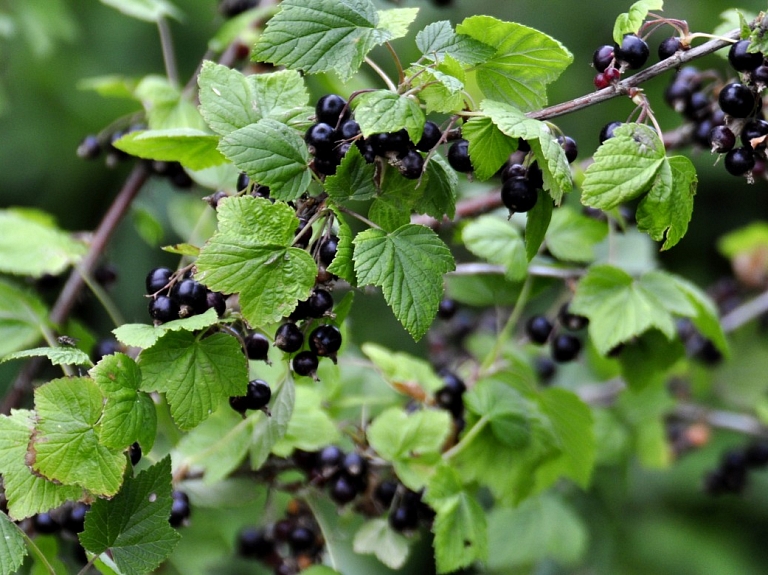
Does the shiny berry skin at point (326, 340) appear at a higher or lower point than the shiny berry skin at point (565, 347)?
higher

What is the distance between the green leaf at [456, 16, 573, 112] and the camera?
1.02 metres

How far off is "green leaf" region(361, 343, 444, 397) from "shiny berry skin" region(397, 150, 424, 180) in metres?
0.62

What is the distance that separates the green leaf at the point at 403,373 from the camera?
1.53 metres

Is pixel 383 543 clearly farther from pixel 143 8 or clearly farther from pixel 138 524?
pixel 143 8

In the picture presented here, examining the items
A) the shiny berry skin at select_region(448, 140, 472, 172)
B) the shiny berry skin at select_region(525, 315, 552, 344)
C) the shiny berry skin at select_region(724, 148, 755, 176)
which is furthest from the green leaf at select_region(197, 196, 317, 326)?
the shiny berry skin at select_region(525, 315, 552, 344)

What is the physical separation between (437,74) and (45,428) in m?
0.61

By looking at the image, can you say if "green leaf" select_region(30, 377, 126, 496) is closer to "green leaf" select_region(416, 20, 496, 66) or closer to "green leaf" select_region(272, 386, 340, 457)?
"green leaf" select_region(272, 386, 340, 457)

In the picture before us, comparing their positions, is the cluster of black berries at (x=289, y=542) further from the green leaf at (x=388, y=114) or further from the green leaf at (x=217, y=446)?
the green leaf at (x=388, y=114)

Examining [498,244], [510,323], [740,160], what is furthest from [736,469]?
[740,160]

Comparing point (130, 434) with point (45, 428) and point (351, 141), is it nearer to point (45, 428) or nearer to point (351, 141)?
point (45, 428)

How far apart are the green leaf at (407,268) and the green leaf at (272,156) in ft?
0.35

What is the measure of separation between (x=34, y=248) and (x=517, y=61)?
1.06m

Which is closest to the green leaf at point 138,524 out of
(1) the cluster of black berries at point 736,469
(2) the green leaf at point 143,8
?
(2) the green leaf at point 143,8

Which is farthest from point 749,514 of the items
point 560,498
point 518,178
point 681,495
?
point 518,178
